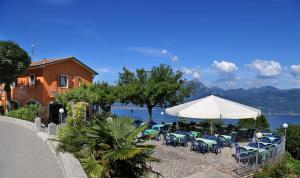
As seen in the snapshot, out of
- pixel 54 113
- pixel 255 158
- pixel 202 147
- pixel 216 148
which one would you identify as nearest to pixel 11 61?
pixel 54 113

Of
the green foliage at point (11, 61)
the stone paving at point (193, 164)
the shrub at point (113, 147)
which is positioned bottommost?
the stone paving at point (193, 164)

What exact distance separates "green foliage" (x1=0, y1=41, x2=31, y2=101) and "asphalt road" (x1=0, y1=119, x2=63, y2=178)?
627 inches

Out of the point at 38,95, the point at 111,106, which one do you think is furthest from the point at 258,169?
the point at 38,95

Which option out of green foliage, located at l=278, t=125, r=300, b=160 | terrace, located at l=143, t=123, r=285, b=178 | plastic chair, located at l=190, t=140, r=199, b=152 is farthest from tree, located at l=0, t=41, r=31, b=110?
green foliage, located at l=278, t=125, r=300, b=160

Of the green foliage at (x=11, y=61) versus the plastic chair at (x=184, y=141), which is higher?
the green foliage at (x=11, y=61)

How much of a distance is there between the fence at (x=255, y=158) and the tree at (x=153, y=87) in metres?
15.6

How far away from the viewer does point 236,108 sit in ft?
62.6

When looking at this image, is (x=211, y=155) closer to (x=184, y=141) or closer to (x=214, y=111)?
(x=184, y=141)

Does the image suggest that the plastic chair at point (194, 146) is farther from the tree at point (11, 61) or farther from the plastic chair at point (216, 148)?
the tree at point (11, 61)

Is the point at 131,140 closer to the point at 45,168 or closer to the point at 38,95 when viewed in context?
the point at 45,168

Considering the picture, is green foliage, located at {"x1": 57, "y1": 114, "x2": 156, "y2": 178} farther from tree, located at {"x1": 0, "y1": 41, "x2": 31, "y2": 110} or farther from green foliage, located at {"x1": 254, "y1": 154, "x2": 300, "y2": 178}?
tree, located at {"x1": 0, "y1": 41, "x2": 31, "y2": 110}

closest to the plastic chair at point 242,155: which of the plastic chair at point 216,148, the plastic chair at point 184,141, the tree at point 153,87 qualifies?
the plastic chair at point 216,148

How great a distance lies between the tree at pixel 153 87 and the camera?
101 feet

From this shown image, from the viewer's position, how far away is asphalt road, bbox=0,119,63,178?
10.6 meters
